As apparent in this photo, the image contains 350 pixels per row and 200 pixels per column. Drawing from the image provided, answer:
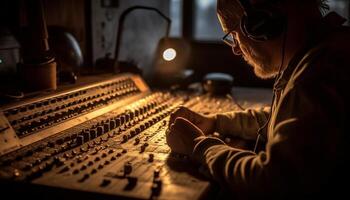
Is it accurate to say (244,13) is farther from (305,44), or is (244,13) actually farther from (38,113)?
Result: (38,113)

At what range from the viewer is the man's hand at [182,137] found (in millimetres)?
1267

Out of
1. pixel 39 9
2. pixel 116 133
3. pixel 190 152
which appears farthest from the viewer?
pixel 39 9

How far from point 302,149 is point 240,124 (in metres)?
0.69

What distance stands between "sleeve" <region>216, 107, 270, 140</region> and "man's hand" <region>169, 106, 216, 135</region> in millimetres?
31

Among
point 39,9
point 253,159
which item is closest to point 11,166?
point 253,159

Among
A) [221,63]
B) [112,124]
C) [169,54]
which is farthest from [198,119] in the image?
[221,63]

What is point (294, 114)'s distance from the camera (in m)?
0.98

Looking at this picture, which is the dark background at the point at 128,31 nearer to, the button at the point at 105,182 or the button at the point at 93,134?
the button at the point at 93,134

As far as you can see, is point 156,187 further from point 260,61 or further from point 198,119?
point 198,119

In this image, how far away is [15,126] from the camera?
133cm

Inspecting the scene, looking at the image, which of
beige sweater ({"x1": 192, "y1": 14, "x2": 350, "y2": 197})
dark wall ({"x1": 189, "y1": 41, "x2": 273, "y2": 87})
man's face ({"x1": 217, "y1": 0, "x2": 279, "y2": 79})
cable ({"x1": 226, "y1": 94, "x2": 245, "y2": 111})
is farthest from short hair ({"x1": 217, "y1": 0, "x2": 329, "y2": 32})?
dark wall ({"x1": 189, "y1": 41, "x2": 273, "y2": 87})

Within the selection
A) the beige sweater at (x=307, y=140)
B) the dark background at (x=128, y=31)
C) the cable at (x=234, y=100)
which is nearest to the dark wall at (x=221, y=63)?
the dark background at (x=128, y=31)

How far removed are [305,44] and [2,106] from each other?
0.95 metres

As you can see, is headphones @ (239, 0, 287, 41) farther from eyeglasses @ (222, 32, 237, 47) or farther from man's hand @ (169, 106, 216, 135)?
man's hand @ (169, 106, 216, 135)
